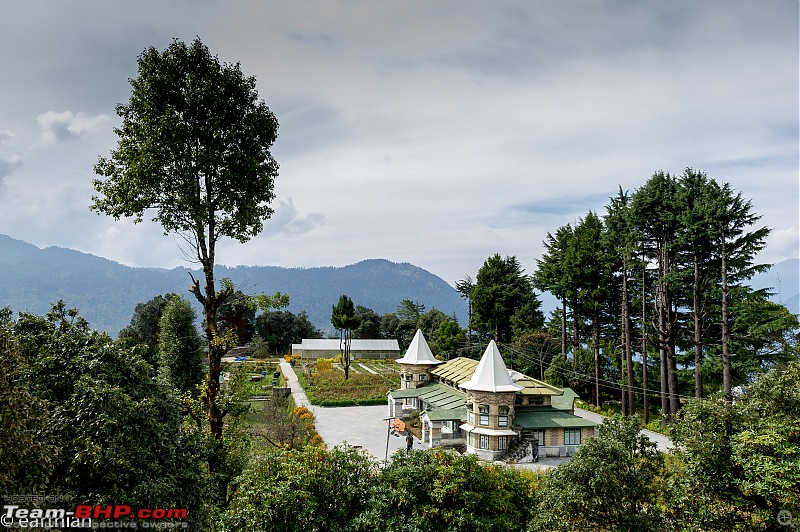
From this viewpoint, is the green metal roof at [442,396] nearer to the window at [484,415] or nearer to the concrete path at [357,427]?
the concrete path at [357,427]

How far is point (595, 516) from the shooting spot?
27.1ft

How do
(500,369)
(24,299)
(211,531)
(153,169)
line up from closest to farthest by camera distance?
1. (211,531)
2. (153,169)
3. (500,369)
4. (24,299)

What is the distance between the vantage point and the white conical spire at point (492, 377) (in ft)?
63.2

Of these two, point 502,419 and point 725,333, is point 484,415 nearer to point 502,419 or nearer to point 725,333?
point 502,419

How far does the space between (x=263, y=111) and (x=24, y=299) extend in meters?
221

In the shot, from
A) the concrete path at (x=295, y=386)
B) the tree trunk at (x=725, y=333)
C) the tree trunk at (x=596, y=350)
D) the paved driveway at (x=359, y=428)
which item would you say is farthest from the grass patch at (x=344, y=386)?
the tree trunk at (x=725, y=333)

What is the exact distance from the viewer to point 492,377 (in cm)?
1953

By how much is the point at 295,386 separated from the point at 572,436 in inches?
861

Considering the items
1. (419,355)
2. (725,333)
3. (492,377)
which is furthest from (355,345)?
(725,333)

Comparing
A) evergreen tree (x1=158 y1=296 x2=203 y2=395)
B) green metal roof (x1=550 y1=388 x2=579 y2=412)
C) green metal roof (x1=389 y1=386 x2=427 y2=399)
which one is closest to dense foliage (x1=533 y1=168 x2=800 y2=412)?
green metal roof (x1=550 y1=388 x2=579 y2=412)

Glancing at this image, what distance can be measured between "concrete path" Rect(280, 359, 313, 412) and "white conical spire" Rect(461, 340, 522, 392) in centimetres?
1254

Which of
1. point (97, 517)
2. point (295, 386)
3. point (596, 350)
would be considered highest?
point (596, 350)

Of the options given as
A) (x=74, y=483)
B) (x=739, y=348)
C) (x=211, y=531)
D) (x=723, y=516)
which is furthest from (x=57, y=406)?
(x=739, y=348)

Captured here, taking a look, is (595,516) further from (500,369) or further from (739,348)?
(739,348)
